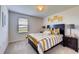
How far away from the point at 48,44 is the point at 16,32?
134 inches

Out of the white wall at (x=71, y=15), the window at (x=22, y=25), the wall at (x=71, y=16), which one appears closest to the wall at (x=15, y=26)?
the window at (x=22, y=25)

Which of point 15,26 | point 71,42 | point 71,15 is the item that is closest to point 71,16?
point 71,15

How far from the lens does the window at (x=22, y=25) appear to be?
231 inches

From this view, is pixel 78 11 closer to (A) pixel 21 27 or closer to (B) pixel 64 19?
(B) pixel 64 19

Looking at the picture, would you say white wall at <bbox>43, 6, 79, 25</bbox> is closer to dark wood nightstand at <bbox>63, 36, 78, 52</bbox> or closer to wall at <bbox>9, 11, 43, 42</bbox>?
dark wood nightstand at <bbox>63, 36, 78, 52</bbox>

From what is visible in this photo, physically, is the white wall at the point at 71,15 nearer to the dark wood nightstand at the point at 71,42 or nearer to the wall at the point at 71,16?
the wall at the point at 71,16

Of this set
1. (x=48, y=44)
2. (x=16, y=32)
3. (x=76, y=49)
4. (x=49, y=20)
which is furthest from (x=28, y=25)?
(x=76, y=49)

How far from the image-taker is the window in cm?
588

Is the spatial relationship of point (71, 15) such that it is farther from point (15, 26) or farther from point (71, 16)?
point (15, 26)

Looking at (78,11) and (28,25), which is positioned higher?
(78,11)

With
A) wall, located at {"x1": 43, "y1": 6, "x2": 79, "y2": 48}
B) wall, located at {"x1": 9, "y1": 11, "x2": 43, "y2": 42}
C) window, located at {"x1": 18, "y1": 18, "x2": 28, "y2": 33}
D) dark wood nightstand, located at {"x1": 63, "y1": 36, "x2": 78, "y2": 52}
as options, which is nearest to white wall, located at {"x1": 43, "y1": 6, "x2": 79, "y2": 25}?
wall, located at {"x1": 43, "y1": 6, "x2": 79, "y2": 48}

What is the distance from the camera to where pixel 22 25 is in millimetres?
6113

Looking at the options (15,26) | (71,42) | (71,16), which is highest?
(71,16)
